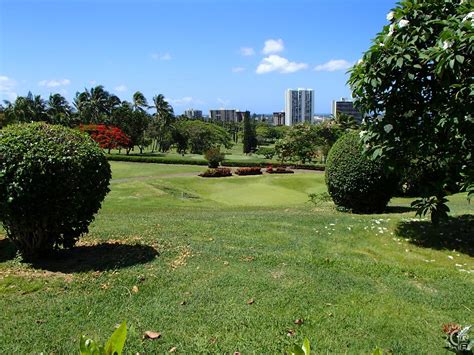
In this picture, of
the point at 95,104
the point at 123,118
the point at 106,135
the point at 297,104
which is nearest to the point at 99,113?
the point at 95,104

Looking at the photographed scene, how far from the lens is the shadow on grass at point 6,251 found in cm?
625

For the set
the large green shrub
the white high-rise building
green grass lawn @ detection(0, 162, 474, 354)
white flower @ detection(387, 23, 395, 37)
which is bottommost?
green grass lawn @ detection(0, 162, 474, 354)

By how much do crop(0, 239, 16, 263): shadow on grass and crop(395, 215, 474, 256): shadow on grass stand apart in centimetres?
687

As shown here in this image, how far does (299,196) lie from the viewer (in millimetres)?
25500

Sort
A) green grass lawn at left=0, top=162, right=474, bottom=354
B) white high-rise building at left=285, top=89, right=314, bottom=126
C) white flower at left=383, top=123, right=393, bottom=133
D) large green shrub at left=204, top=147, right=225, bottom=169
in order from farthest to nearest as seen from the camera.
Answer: white high-rise building at left=285, top=89, right=314, bottom=126, large green shrub at left=204, top=147, right=225, bottom=169, white flower at left=383, top=123, right=393, bottom=133, green grass lawn at left=0, top=162, right=474, bottom=354

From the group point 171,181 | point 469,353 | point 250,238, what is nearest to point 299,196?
point 171,181

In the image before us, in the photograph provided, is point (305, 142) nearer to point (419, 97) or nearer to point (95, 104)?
point (95, 104)

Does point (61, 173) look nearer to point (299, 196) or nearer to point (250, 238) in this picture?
point (250, 238)

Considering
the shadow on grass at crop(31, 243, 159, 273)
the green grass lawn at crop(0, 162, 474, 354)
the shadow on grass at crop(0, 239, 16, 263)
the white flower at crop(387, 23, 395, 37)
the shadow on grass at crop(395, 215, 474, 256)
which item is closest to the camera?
the green grass lawn at crop(0, 162, 474, 354)

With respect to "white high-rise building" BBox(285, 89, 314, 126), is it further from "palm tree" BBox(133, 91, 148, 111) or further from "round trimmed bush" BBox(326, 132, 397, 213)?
"round trimmed bush" BBox(326, 132, 397, 213)

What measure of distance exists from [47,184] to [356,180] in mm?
9313

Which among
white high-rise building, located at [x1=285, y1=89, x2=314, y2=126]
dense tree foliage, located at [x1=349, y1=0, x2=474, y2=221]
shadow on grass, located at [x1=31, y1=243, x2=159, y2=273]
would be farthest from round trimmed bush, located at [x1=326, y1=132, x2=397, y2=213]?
white high-rise building, located at [x1=285, y1=89, x2=314, y2=126]

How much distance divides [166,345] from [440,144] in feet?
18.0

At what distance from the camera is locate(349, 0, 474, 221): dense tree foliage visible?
5949mm
